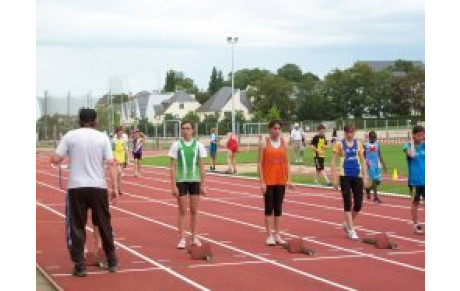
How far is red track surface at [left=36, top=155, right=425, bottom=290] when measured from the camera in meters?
9.08

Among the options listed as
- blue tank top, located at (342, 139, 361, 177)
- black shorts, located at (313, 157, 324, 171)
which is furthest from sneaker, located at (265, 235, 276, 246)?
black shorts, located at (313, 157, 324, 171)

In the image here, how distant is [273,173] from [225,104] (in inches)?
4134

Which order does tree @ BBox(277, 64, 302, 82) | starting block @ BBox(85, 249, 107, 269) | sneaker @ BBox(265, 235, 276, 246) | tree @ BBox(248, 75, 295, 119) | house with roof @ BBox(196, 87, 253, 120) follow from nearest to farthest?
starting block @ BBox(85, 249, 107, 269) < sneaker @ BBox(265, 235, 276, 246) < tree @ BBox(248, 75, 295, 119) < house with roof @ BBox(196, 87, 253, 120) < tree @ BBox(277, 64, 302, 82)

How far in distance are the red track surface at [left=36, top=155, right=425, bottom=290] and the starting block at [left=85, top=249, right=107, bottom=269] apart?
0.26 metres

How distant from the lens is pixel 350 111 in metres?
91.4

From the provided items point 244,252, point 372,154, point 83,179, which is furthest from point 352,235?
point 372,154

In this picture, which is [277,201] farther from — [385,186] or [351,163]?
[385,186]

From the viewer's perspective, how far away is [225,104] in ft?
383

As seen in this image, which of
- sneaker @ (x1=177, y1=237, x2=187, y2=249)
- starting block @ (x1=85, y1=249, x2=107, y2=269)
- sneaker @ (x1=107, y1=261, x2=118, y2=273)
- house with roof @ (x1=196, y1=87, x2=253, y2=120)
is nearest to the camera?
sneaker @ (x1=107, y1=261, x2=118, y2=273)

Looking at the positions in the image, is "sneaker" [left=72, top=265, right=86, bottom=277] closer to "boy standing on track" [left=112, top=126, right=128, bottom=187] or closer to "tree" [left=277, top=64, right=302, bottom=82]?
"boy standing on track" [left=112, top=126, right=128, bottom=187]

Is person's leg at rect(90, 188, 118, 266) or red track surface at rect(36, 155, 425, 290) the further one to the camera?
person's leg at rect(90, 188, 118, 266)

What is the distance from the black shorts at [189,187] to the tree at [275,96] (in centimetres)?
8171
